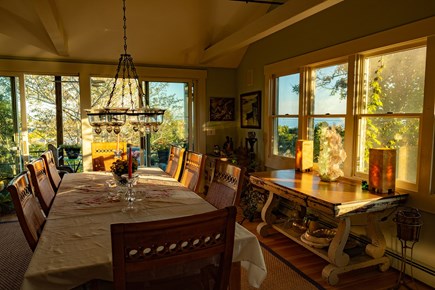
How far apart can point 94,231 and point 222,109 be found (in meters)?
3.90

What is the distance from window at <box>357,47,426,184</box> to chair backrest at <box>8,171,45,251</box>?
2773 millimetres

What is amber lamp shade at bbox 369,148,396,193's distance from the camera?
248cm

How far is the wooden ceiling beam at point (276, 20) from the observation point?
258 cm

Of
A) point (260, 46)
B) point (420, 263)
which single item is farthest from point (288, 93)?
point (420, 263)

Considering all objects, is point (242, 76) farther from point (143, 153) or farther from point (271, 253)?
point (271, 253)

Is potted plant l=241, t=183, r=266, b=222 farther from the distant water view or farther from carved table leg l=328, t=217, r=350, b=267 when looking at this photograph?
carved table leg l=328, t=217, r=350, b=267

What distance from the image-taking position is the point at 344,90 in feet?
10.7

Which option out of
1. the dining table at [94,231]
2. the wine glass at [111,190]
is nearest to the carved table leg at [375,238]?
the dining table at [94,231]

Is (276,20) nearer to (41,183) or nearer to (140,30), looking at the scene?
(140,30)

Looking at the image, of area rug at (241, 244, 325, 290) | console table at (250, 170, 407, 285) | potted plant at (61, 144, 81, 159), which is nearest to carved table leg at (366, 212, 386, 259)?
console table at (250, 170, 407, 285)

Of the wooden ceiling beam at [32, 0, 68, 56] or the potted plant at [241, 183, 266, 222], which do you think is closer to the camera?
the wooden ceiling beam at [32, 0, 68, 56]

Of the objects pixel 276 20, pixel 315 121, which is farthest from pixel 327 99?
pixel 276 20

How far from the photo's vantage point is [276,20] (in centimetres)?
305

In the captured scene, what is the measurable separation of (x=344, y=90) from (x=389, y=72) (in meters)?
0.51
